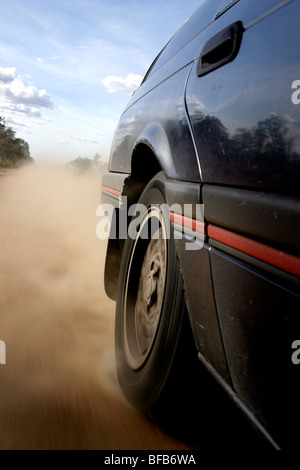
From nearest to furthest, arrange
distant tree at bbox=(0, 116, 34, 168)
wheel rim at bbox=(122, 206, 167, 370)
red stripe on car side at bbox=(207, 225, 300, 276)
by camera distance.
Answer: red stripe on car side at bbox=(207, 225, 300, 276)
wheel rim at bbox=(122, 206, 167, 370)
distant tree at bbox=(0, 116, 34, 168)

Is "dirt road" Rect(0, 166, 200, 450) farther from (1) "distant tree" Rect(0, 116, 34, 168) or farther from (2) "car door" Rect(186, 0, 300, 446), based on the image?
(1) "distant tree" Rect(0, 116, 34, 168)

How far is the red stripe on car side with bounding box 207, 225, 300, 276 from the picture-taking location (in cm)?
98

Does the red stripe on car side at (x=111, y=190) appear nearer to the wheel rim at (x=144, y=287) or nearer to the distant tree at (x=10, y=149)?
the wheel rim at (x=144, y=287)

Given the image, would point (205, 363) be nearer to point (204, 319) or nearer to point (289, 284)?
point (204, 319)

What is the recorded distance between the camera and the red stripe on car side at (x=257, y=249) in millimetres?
981

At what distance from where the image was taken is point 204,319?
4.91 feet

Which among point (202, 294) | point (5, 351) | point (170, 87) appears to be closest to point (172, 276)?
point (202, 294)

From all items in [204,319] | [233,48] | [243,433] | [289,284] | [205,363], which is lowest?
[243,433]

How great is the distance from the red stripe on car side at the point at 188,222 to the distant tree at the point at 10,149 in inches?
1872

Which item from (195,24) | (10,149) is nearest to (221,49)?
(195,24)

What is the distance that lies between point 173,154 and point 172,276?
55 centimetres

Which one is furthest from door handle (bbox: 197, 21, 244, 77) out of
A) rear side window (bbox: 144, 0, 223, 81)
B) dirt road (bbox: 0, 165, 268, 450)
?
dirt road (bbox: 0, 165, 268, 450)

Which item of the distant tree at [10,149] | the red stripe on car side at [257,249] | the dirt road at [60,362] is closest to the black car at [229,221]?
the red stripe on car side at [257,249]

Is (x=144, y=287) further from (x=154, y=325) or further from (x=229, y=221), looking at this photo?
(x=229, y=221)
